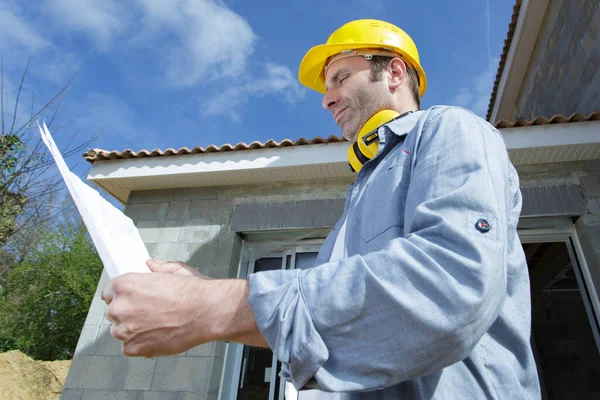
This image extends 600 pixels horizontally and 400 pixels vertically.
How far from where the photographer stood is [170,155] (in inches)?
187

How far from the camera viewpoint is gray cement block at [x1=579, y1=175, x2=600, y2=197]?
3909 mm

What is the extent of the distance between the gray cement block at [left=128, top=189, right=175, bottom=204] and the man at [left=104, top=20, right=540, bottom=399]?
4.42 meters

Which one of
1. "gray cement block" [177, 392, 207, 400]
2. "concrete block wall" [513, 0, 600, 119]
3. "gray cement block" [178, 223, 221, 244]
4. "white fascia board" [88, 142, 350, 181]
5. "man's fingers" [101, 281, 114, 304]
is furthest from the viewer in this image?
"concrete block wall" [513, 0, 600, 119]

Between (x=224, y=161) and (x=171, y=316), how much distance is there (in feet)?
13.1

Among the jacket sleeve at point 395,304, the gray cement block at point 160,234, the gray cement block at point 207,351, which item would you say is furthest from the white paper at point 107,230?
the gray cement block at point 160,234

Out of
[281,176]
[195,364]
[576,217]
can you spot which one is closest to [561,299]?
[576,217]

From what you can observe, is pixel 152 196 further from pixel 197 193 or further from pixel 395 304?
pixel 395 304

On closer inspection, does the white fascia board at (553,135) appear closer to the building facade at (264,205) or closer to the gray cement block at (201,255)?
the building facade at (264,205)

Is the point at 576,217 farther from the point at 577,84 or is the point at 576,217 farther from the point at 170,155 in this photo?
the point at 170,155

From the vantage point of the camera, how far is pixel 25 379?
12.0 m

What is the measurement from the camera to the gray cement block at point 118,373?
3838 mm

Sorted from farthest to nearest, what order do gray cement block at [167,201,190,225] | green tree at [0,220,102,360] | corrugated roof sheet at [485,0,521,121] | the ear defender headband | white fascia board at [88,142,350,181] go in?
green tree at [0,220,102,360] → corrugated roof sheet at [485,0,521,121] → gray cement block at [167,201,190,225] → white fascia board at [88,142,350,181] → the ear defender headband

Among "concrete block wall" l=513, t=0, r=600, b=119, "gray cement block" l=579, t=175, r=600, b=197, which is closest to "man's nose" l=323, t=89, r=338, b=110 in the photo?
"gray cement block" l=579, t=175, r=600, b=197

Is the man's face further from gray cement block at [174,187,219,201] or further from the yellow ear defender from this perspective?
gray cement block at [174,187,219,201]
